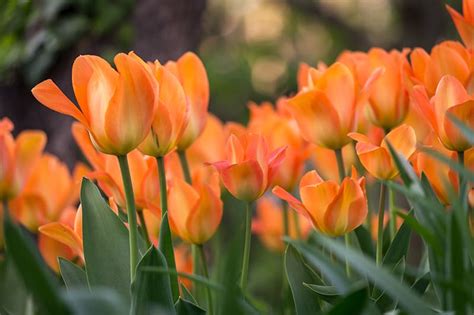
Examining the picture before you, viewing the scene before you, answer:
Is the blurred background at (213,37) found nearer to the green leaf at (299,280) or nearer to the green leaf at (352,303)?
the green leaf at (299,280)

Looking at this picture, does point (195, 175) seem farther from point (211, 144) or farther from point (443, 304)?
point (443, 304)

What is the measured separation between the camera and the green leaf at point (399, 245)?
83 centimetres

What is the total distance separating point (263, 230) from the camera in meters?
1.58

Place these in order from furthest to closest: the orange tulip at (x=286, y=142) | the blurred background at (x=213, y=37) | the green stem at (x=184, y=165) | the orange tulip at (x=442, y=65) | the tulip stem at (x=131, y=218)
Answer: the blurred background at (x=213, y=37), the orange tulip at (x=286, y=142), the green stem at (x=184, y=165), the orange tulip at (x=442, y=65), the tulip stem at (x=131, y=218)

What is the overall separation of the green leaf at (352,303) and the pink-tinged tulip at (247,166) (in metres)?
0.31

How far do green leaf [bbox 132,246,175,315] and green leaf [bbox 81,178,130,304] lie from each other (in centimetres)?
9

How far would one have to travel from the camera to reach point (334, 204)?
0.81m

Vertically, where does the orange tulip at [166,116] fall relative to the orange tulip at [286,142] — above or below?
above

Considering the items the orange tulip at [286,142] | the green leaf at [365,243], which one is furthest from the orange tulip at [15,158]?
the green leaf at [365,243]

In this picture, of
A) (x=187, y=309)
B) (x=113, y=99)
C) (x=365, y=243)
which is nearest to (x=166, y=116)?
(x=113, y=99)

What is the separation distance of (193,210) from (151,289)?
23 cm

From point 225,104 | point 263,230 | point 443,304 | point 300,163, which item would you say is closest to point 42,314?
point 443,304

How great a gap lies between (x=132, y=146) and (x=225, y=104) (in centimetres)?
472

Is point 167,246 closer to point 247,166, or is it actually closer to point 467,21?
point 247,166
